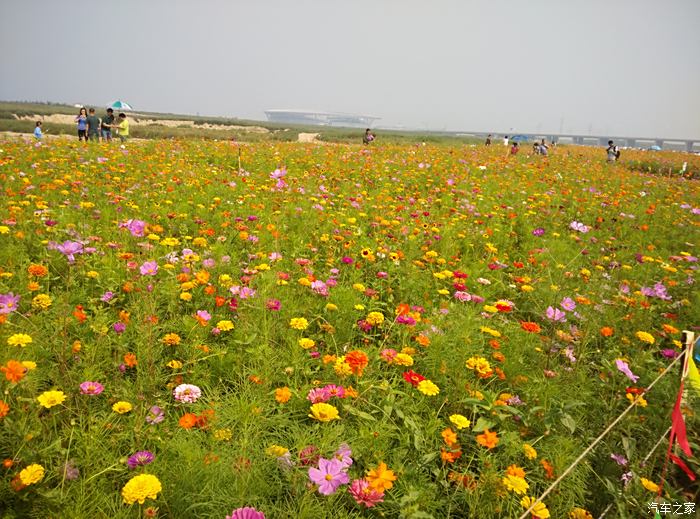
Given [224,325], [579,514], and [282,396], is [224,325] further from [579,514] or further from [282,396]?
[579,514]

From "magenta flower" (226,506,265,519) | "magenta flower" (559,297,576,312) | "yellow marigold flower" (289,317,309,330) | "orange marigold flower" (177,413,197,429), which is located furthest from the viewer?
"magenta flower" (559,297,576,312)

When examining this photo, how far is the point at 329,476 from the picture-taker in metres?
1.11

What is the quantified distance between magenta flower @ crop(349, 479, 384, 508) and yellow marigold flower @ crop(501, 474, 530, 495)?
409mm

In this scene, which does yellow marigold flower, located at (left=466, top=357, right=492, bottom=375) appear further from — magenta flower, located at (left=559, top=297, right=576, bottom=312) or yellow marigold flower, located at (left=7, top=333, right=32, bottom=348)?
yellow marigold flower, located at (left=7, top=333, right=32, bottom=348)

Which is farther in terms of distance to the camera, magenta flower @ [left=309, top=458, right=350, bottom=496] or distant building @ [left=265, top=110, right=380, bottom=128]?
distant building @ [left=265, top=110, right=380, bottom=128]

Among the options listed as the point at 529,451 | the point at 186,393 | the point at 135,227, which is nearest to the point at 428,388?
the point at 529,451

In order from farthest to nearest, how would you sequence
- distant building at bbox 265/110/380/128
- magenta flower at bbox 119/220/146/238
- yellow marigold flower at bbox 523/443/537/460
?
distant building at bbox 265/110/380/128
magenta flower at bbox 119/220/146/238
yellow marigold flower at bbox 523/443/537/460

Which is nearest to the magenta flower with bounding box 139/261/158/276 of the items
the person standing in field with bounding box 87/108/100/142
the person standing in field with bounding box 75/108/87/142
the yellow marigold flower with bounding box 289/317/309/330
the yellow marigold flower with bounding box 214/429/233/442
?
the yellow marigold flower with bounding box 289/317/309/330

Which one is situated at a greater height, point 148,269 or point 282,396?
point 148,269

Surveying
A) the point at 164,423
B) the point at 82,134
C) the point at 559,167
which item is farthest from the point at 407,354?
the point at 82,134

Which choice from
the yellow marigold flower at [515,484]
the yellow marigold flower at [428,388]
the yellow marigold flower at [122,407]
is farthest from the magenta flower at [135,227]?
the yellow marigold flower at [515,484]

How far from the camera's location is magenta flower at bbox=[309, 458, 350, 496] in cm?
108

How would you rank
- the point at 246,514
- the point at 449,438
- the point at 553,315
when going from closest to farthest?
the point at 246,514 < the point at 449,438 < the point at 553,315

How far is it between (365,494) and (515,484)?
479 millimetres
